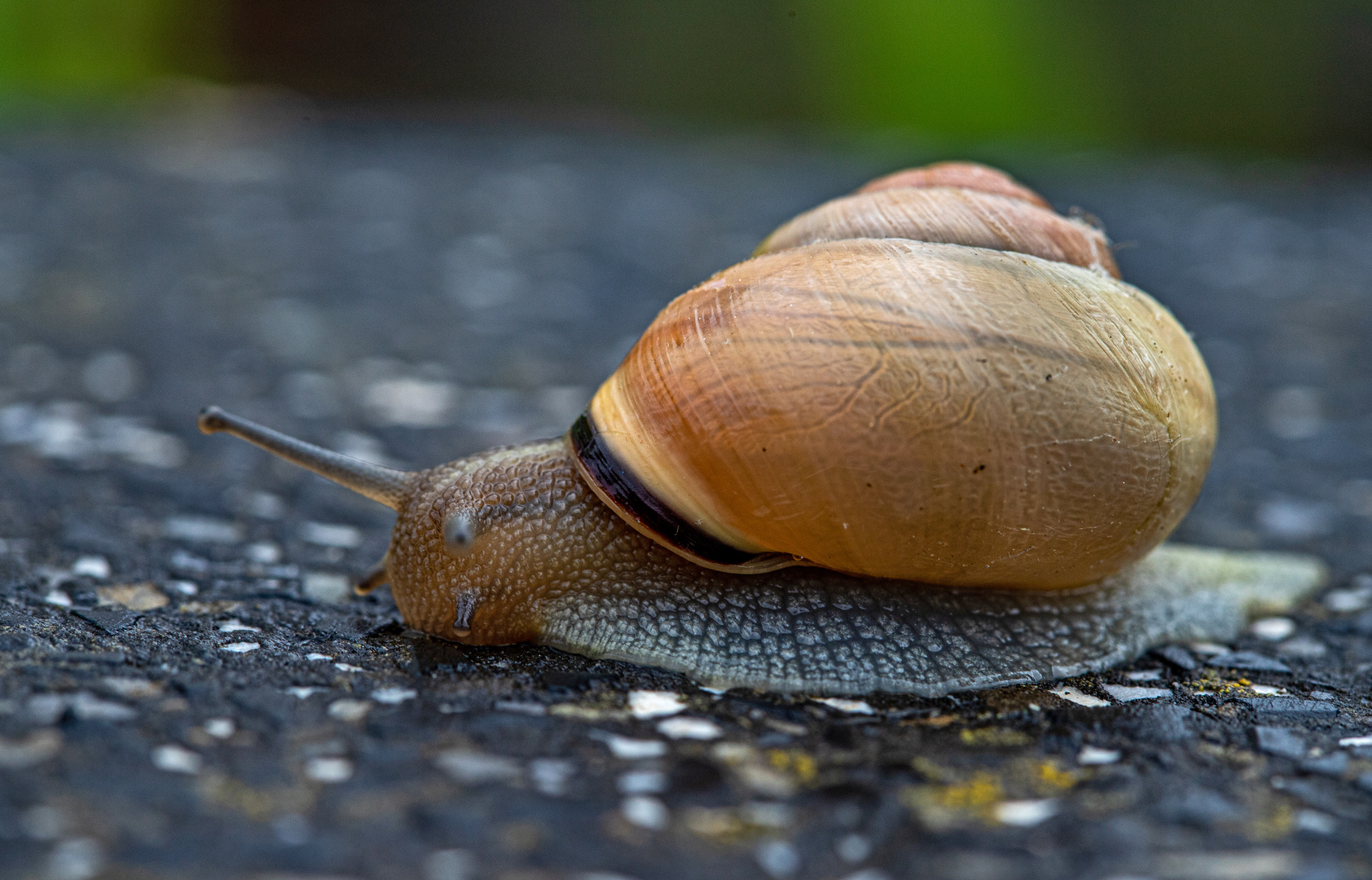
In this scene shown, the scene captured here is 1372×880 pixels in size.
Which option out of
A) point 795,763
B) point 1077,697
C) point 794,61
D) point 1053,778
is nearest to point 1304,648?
point 1077,697

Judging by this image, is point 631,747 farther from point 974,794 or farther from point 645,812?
point 974,794

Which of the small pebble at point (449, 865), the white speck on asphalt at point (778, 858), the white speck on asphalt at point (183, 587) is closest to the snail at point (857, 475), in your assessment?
the white speck on asphalt at point (183, 587)

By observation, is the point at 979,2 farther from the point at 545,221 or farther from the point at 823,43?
the point at 545,221

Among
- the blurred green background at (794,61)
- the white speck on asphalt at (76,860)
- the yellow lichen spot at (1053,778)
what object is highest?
the blurred green background at (794,61)

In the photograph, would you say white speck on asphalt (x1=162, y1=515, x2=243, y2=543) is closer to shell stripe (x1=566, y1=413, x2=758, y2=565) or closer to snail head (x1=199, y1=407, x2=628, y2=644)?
snail head (x1=199, y1=407, x2=628, y2=644)

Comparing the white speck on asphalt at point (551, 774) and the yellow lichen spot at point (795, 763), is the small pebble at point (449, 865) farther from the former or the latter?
the yellow lichen spot at point (795, 763)
